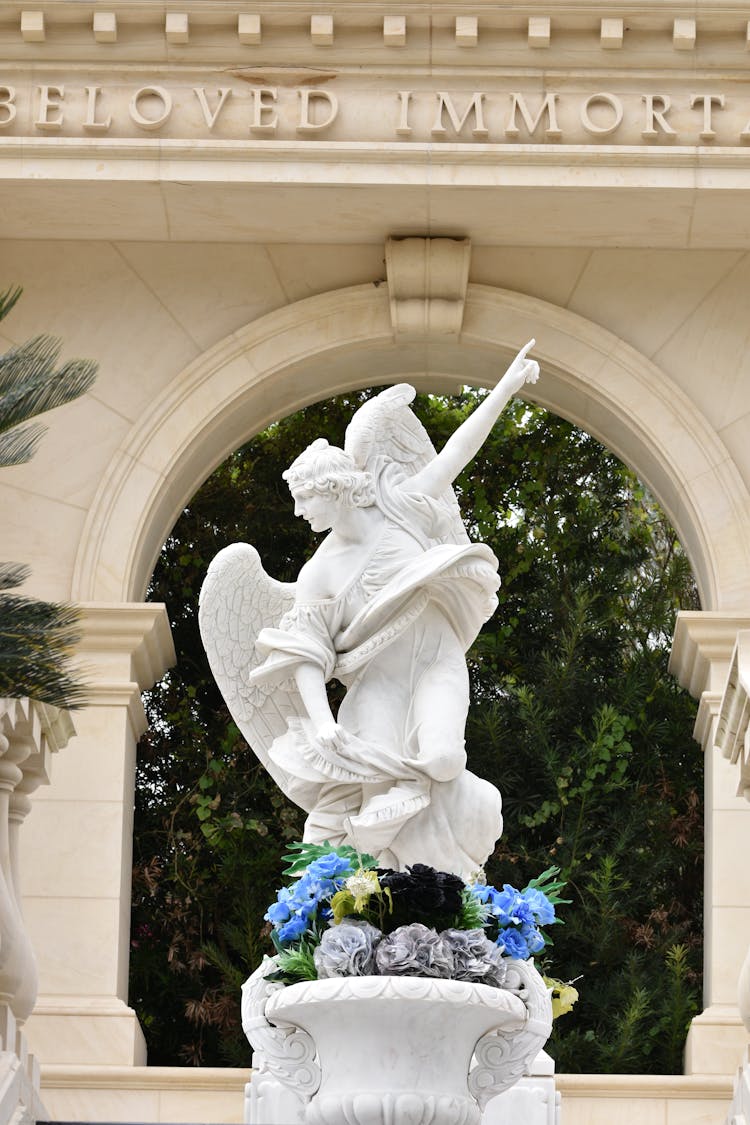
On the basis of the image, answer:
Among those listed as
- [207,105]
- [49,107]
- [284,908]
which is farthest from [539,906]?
[49,107]

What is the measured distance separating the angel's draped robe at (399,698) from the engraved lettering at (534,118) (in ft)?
16.2

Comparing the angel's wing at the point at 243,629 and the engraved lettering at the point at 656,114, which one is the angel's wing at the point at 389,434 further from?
the engraved lettering at the point at 656,114

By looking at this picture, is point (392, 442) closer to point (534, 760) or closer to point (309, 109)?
point (309, 109)

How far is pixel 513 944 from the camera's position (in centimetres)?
889

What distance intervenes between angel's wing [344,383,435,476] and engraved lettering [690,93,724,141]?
4774 millimetres

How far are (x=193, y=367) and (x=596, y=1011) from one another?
586 cm

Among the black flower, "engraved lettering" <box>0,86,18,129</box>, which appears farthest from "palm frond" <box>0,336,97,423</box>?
"engraved lettering" <box>0,86,18,129</box>

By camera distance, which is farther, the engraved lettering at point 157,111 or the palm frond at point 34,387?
the engraved lettering at point 157,111

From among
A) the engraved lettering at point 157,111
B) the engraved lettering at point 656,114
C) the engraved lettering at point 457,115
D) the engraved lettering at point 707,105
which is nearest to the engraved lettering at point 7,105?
the engraved lettering at point 157,111

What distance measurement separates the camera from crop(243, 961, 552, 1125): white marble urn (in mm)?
8359

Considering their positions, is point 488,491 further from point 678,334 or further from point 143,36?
point 143,36

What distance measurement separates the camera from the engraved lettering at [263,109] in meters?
15.0

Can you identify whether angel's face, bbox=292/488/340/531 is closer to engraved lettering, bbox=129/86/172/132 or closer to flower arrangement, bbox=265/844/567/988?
flower arrangement, bbox=265/844/567/988

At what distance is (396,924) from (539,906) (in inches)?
24.5
